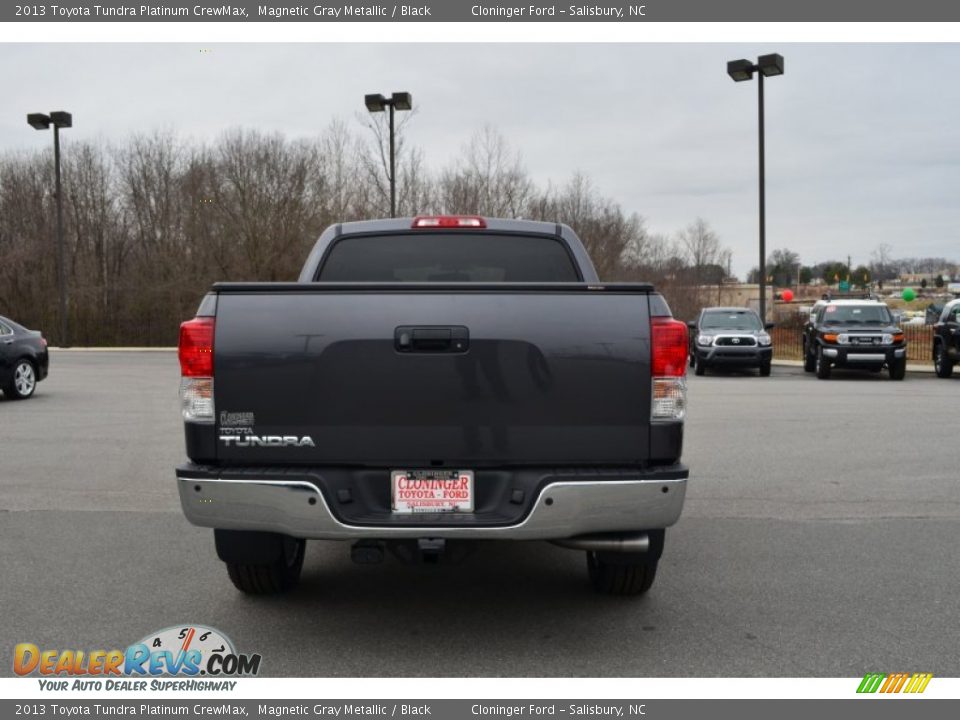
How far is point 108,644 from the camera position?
463 centimetres

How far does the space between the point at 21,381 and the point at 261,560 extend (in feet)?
45.8

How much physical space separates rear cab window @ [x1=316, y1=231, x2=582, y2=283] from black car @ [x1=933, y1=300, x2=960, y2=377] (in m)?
17.9

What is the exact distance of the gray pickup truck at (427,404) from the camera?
14.0 ft

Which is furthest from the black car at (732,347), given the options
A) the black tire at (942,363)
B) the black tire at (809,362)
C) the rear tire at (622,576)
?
the rear tire at (622,576)

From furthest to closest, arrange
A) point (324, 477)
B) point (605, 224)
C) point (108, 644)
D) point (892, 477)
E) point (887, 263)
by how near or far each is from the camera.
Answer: point (887, 263) < point (605, 224) < point (892, 477) < point (108, 644) < point (324, 477)

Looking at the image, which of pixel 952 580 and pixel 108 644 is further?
pixel 952 580

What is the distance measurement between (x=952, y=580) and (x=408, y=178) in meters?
38.6

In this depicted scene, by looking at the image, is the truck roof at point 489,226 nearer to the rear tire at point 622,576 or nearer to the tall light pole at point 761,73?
the rear tire at point 622,576

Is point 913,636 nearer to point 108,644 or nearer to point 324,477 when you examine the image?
point 324,477

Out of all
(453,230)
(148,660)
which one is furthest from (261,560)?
(453,230)

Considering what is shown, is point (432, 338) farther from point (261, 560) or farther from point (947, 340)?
point (947, 340)

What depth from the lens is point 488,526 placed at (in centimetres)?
422

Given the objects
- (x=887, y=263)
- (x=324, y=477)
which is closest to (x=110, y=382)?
(x=324, y=477)

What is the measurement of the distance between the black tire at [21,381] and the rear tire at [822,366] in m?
16.6
